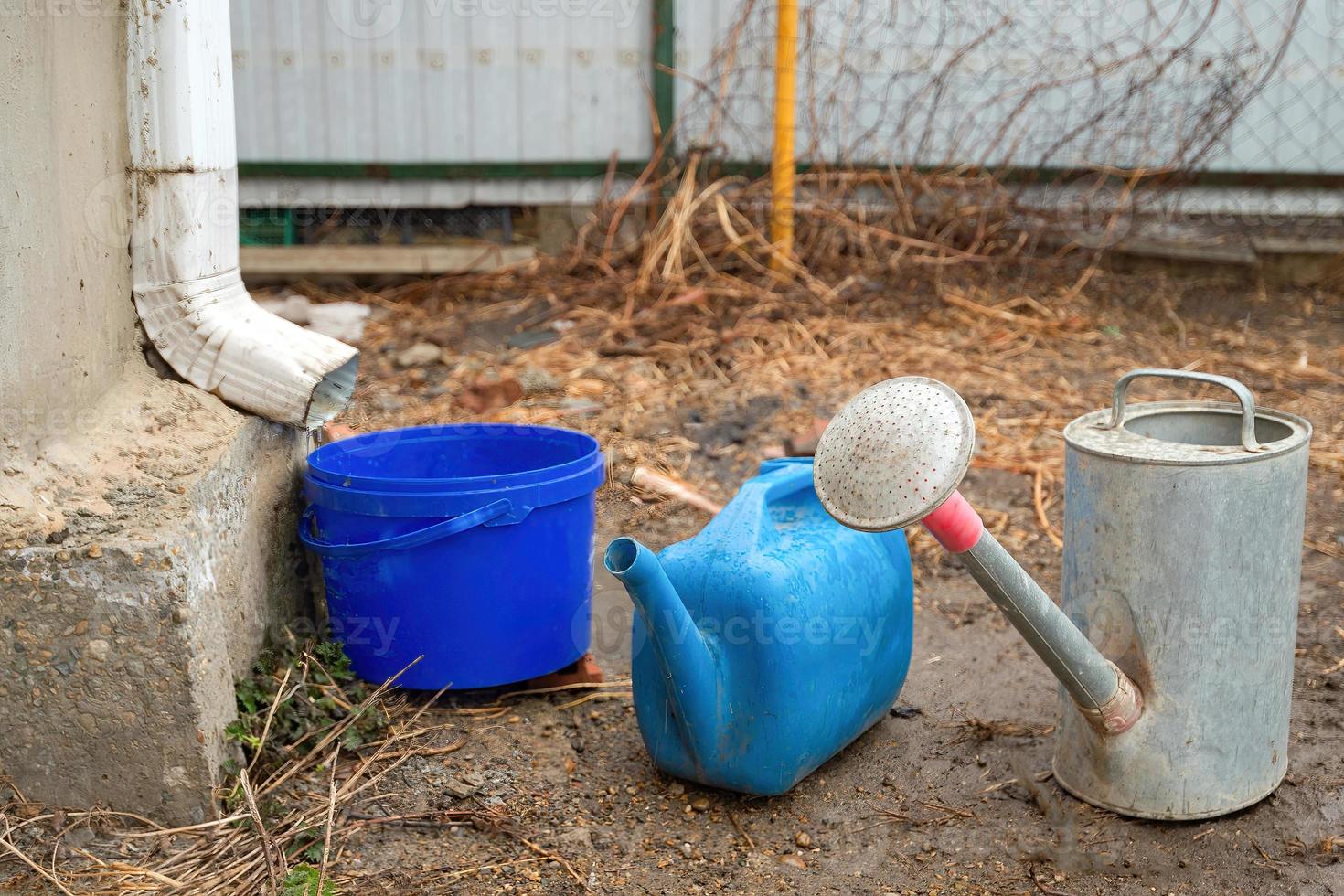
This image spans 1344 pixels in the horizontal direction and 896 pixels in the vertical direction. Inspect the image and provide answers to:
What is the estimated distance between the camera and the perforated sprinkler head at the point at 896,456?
5.04 feet

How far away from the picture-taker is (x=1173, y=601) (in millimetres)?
1976

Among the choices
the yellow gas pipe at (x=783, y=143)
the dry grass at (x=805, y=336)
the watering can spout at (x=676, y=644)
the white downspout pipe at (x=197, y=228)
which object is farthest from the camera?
the yellow gas pipe at (x=783, y=143)

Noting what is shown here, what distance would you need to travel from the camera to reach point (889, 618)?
89.1 inches

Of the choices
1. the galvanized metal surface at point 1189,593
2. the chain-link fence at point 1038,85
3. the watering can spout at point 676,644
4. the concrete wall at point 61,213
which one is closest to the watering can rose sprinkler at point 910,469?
the galvanized metal surface at point 1189,593

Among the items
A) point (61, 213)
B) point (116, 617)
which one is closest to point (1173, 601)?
point (116, 617)

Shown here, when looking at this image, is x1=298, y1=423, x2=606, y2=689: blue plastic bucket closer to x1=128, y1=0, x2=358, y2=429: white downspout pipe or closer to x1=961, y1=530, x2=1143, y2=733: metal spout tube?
x1=128, y1=0, x2=358, y2=429: white downspout pipe

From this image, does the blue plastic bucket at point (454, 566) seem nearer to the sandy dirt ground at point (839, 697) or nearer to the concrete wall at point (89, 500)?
the sandy dirt ground at point (839, 697)

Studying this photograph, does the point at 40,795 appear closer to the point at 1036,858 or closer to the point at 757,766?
the point at 757,766

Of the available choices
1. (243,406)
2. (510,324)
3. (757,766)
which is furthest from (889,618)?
(510,324)

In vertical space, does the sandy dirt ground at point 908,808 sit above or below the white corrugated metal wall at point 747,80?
below

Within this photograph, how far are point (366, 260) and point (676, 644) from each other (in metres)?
4.09

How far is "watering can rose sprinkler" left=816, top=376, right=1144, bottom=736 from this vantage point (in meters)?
1.54

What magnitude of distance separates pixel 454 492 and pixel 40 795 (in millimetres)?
830

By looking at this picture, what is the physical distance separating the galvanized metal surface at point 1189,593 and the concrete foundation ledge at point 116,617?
1.44 metres
